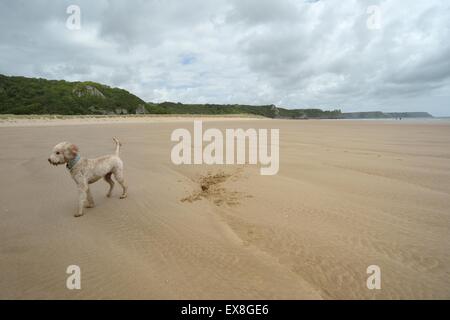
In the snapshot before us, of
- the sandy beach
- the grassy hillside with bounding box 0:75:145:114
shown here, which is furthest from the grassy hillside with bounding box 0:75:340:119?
the sandy beach

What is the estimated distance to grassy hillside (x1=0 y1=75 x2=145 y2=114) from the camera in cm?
6538

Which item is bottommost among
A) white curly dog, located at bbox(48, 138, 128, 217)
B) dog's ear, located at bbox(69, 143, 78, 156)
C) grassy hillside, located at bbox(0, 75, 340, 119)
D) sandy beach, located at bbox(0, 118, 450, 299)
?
sandy beach, located at bbox(0, 118, 450, 299)

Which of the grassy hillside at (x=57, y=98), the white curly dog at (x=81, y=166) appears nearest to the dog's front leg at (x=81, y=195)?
the white curly dog at (x=81, y=166)

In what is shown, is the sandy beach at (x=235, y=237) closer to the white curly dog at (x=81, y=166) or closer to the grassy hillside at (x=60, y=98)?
the white curly dog at (x=81, y=166)

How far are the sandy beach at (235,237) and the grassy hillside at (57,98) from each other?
7200cm

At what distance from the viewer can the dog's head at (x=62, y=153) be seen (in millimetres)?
4262

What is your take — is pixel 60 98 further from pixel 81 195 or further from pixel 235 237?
pixel 235 237

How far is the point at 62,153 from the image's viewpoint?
4.30 metres

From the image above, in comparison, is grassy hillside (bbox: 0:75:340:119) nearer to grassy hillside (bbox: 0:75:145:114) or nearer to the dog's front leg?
grassy hillside (bbox: 0:75:145:114)

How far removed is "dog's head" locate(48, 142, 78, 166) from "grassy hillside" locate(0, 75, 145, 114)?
7159 centimetres
